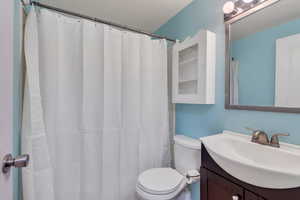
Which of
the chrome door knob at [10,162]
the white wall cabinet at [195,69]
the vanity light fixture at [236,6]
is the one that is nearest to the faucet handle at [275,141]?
the white wall cabinet at [195,69]

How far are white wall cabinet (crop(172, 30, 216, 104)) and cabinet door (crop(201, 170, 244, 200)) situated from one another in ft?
2.03

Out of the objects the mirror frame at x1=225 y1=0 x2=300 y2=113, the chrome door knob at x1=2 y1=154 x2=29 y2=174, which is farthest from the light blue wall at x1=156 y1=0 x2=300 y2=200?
the chrome door knob at x1=2 y1=154 x2=29 y2=174

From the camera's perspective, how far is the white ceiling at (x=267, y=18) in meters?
0.94

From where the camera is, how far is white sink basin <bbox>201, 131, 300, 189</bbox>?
625 mm

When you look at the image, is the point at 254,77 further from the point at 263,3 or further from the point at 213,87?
the point at 263,3

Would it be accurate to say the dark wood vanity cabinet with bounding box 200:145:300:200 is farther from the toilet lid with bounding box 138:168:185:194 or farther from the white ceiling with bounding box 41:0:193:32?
the white ceiling with bounding box 41:0:193:32

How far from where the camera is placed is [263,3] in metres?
1.05

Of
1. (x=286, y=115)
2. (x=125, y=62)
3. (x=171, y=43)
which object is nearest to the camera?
(x=286, y=115)

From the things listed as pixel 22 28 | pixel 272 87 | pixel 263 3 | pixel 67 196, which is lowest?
pixel 67 196

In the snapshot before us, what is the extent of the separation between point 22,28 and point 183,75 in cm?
145

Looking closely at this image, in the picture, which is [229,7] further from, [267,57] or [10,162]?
[10,162]

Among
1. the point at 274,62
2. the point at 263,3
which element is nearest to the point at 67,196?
the point at 274,62

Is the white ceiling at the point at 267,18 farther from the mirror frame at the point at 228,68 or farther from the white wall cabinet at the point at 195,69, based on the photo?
the white wall cabinet at the point at 195,69

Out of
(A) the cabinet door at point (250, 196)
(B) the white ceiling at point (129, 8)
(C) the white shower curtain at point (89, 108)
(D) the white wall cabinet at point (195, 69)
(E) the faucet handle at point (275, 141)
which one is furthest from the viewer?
(B) the white ceiling at point (129, 8)
